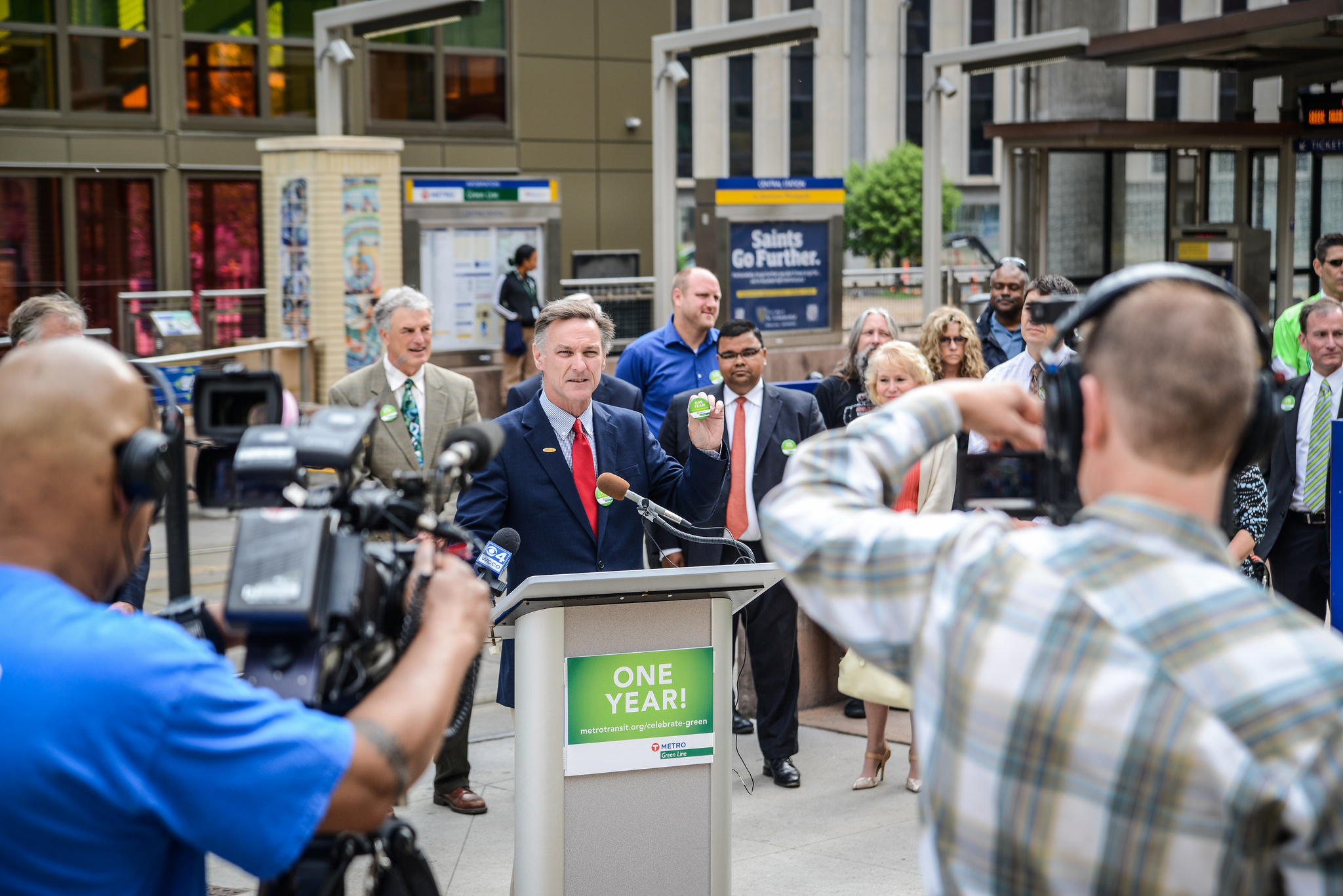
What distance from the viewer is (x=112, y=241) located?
63.0 ft

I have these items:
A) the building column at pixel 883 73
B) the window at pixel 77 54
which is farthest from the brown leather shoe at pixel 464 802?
the building column at pixel 883 73

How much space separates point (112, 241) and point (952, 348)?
49.1ft

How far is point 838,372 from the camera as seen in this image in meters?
7.88

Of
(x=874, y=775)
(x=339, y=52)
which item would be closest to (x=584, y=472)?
(x=874, y=775)

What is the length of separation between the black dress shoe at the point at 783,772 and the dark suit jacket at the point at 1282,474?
2388 millimetres

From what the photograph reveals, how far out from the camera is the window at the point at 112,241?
62.1 feet

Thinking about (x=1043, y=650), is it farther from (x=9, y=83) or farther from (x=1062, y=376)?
(x=9, y=83)

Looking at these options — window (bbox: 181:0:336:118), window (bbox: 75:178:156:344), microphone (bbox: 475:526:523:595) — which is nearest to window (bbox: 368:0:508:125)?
window (bbox: 181:0:336:118)

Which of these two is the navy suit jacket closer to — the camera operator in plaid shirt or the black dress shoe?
the black dress shoe

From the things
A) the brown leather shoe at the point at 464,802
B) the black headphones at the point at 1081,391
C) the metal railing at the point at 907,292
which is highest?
the metal railing at the point at 907,292

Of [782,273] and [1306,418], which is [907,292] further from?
[1306,418]

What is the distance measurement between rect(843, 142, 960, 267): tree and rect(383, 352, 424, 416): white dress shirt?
41642mm

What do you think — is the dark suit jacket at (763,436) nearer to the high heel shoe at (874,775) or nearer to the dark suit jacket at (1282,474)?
the high heel shoe at (874,775)

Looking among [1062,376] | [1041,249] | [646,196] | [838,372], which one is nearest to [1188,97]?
[646,196]
